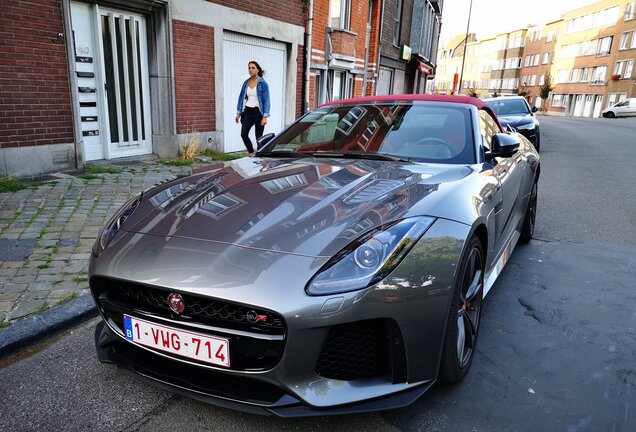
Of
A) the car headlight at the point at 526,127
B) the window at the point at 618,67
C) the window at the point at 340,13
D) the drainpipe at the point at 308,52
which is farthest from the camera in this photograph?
the window at the point at 618,67

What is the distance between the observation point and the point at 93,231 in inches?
177

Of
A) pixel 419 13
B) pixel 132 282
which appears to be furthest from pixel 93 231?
pixel 419 13

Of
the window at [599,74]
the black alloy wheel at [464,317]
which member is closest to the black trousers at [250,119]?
the black alloy wheel at [464,317]

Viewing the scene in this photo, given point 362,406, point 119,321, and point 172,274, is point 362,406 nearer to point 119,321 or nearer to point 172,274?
point 172,274

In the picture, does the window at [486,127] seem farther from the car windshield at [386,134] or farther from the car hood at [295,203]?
the car hood at [295,203]

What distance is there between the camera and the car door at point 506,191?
3.06 m

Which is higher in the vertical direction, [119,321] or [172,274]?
[172,274]

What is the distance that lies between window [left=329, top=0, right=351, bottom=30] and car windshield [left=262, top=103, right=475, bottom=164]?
11910 millimetres

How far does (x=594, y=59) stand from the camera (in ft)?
170

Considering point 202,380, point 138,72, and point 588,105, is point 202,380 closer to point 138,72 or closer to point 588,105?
point 138,72

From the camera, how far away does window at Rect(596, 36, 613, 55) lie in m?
49.3

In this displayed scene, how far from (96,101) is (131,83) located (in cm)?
83

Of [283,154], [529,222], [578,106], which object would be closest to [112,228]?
[283,154]

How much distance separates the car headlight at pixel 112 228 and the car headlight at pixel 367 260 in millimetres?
1109
